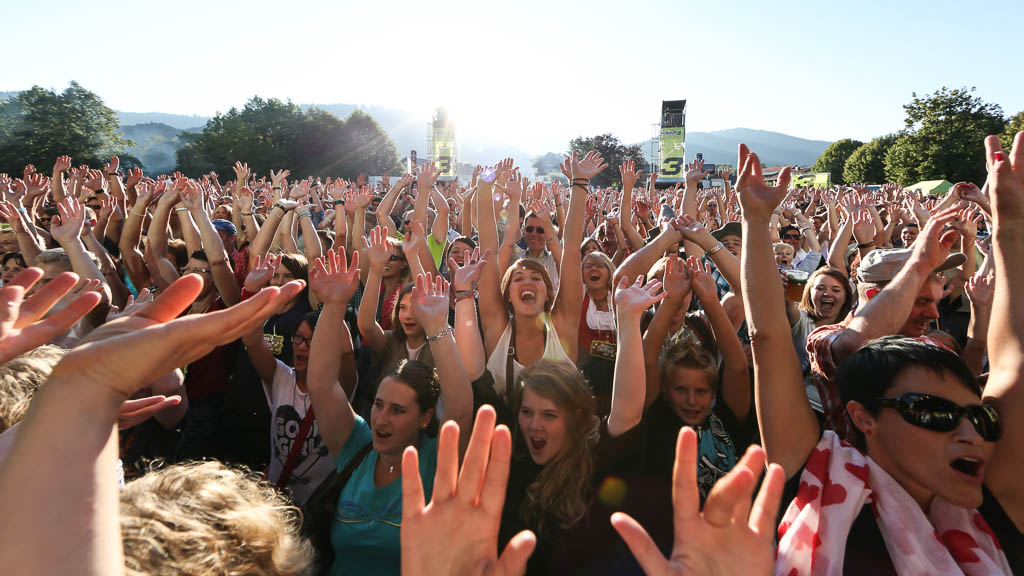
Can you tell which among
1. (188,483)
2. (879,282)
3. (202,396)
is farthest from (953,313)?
(202,396)

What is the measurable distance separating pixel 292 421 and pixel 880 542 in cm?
266

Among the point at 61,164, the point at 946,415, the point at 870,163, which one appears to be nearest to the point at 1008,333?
the point at 946,415

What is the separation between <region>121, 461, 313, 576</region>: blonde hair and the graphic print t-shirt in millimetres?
1251

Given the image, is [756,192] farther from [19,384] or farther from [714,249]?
[19,384]

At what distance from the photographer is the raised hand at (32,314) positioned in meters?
1.13

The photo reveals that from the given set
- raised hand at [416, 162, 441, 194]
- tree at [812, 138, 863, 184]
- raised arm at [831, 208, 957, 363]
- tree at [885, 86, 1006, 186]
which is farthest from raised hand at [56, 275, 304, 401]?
tree at [812, 138, 863, 184]

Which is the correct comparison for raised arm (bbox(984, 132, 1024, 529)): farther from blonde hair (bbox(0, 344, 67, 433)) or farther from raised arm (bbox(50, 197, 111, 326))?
raised arm (bbox(50, 197, 111, 326))

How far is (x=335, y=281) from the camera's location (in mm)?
2482

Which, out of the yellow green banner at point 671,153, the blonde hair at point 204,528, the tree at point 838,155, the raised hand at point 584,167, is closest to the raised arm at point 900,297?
the blonde hair at point 204,528

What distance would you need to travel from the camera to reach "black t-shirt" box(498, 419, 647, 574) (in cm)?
198

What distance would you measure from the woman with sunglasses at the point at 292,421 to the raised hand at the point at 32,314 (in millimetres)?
1569

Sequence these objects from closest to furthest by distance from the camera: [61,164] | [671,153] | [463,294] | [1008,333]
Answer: [1008,333] → [463,294] → [61,164] → [671,153]

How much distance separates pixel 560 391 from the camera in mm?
2332

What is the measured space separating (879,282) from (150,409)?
3.44 m
